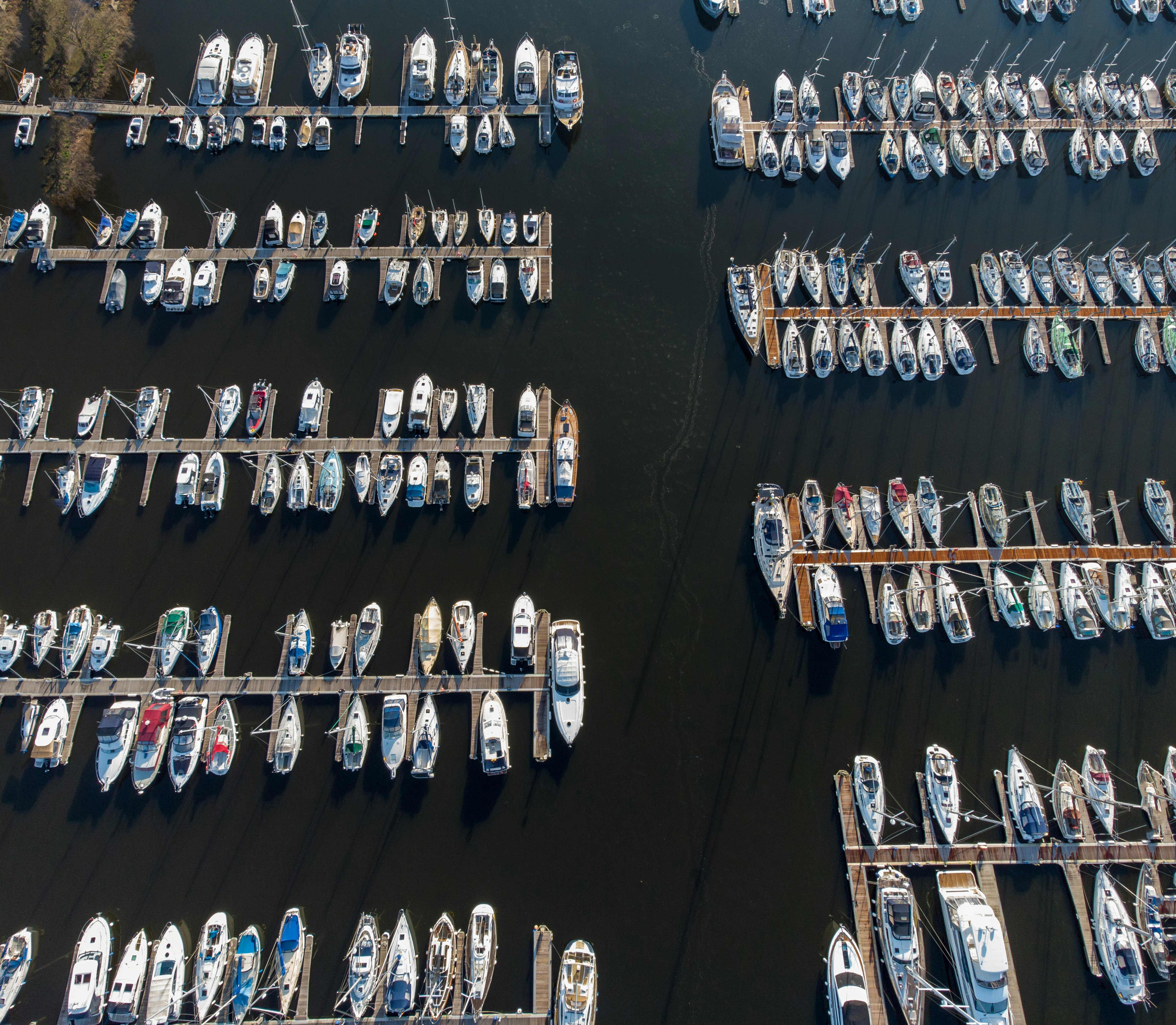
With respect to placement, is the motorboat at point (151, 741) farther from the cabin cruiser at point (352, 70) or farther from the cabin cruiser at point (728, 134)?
the cabin cruiser at point (728, 134)

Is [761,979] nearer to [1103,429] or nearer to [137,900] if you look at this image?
[137,900]

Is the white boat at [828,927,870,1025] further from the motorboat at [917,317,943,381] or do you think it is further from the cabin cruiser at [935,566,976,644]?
the motorboat at [917,317,943,381]

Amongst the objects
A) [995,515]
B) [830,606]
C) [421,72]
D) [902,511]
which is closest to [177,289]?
[421,72]

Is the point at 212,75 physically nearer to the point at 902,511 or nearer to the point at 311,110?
the point at 311,110

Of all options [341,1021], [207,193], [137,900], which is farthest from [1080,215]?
[137,900]

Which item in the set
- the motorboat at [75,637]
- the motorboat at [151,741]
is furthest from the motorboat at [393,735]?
the motorboat at [75,637]
